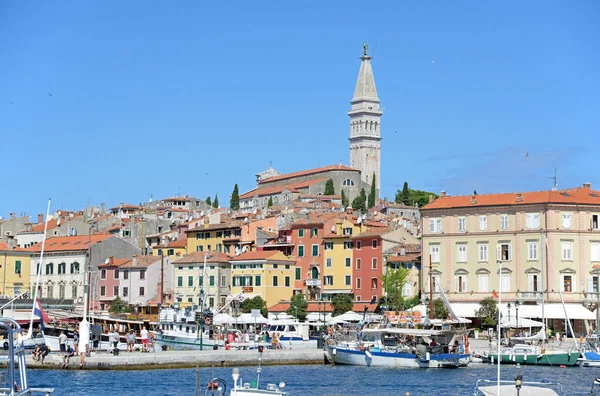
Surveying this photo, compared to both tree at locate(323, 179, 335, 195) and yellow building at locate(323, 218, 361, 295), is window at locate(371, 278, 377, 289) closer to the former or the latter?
yellow building at locate(323, 218, 361, 295)

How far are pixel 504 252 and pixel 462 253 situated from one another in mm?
3403

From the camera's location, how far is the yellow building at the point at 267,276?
317 feet

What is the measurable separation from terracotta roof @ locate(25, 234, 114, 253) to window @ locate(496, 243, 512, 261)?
3941 centimetres

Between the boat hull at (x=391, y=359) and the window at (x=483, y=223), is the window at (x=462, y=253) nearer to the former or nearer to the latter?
the window at (x=483, y=223)

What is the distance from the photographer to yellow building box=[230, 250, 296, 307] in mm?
96500

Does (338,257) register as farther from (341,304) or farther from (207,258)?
(207,258)

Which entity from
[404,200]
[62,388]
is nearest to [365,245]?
[62,388]

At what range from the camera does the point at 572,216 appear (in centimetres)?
8431

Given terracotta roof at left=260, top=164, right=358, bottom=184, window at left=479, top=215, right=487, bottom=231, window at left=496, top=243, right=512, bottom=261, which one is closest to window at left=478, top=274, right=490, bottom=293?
window at left=496, top=243, right=512, bottom=261

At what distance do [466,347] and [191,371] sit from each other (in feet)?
52.9

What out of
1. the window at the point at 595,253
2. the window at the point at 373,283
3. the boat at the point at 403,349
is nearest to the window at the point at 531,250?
the window at the point at 595,253

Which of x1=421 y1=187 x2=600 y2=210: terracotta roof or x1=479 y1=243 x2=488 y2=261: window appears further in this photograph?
x1=479 y1=243 x2=488 y2=261: window

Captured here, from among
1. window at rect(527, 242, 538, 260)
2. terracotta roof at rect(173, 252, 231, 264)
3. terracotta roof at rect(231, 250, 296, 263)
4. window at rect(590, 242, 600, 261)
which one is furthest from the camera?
terracotta roof at rect(173, 252, 231, 264)

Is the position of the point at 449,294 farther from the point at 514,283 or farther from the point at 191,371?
the point at 191,371
